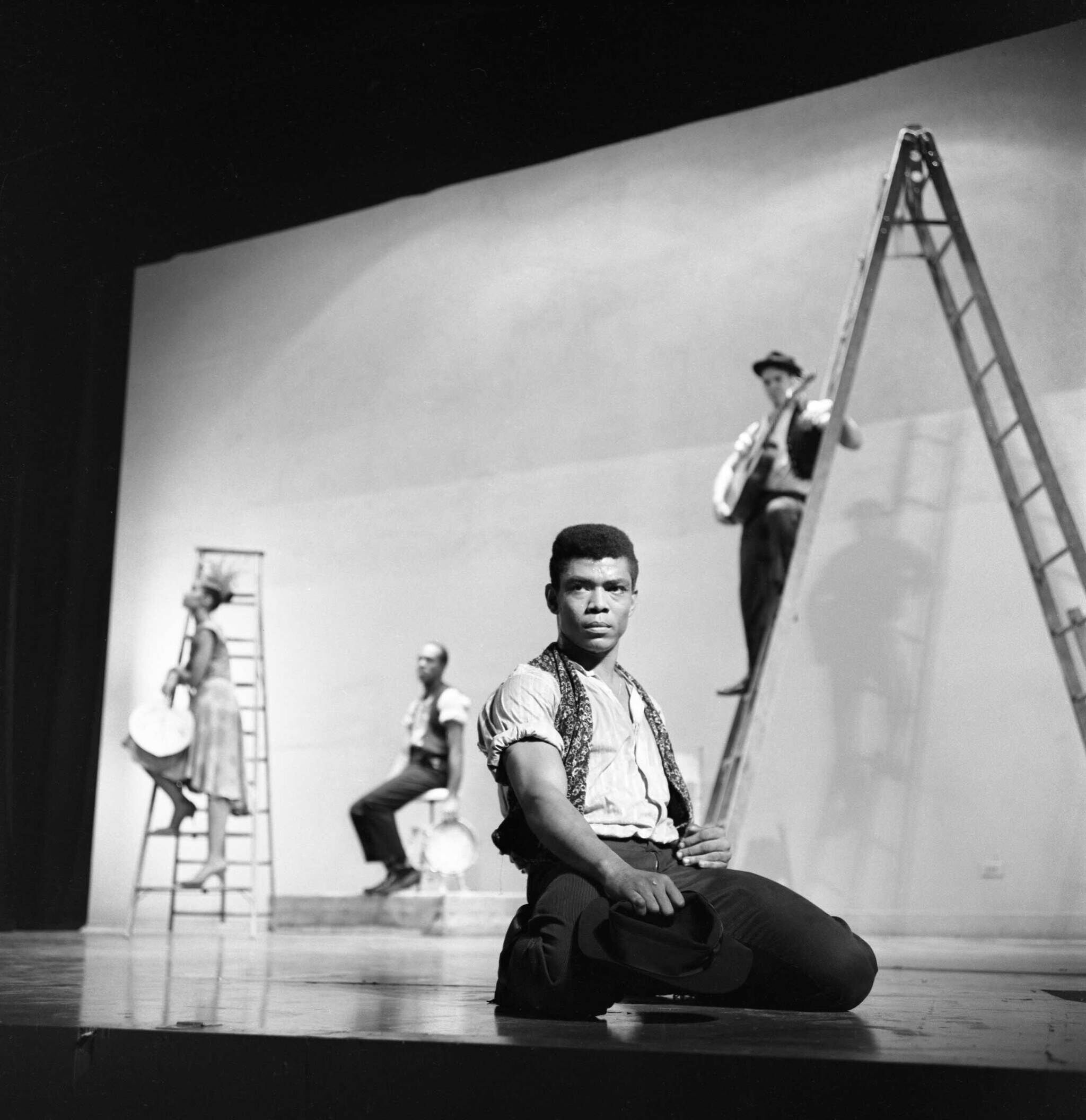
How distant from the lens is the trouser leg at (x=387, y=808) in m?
6.76

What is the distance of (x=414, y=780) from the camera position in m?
6.75

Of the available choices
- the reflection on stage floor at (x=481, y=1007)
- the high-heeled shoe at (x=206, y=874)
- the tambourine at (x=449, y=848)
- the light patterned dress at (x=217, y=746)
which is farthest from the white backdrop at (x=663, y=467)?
the reflection on stage floor at (x=481, y=1007)

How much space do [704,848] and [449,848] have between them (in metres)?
4.70

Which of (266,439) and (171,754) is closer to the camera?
(171,754)

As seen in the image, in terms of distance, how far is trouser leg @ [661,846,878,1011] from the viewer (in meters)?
1.89

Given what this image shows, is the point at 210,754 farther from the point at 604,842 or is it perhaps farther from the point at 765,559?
the point at 604,842

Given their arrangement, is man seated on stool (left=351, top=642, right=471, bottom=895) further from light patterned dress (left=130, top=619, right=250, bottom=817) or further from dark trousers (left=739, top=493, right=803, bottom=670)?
dark trousers (left=739, top=493, right=803, bottom=670)

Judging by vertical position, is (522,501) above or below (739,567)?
above

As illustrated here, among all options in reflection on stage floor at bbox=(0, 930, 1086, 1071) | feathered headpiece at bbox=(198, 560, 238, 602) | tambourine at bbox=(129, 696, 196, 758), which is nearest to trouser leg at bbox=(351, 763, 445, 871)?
tambourine at bbox=(129, 696, 196, 758)

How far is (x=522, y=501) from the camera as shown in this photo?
6.93m

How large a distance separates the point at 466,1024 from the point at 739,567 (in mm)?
4425

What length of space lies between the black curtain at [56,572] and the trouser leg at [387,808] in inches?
68.9

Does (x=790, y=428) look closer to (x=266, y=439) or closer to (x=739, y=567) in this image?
(x=739, y=567)

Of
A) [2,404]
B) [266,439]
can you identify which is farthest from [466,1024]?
[266,439]
